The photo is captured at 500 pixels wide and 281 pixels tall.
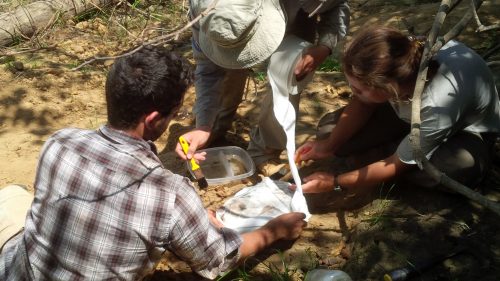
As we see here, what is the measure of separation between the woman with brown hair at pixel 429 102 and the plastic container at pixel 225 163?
25.7 inches

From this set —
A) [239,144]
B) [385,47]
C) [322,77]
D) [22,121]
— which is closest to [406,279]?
[385,47]

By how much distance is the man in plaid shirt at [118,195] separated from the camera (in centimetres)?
185

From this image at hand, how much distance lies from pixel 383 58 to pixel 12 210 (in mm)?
1819

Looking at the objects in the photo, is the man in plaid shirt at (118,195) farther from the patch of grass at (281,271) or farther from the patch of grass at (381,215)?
the patch of grass at (381,215)

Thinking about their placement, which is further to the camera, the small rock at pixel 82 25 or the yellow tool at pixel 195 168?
the small rock at pixel 82 25

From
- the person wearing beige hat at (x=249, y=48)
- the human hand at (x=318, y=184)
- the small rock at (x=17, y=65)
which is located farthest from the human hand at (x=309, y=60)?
the small rock at (x=17, y=65)

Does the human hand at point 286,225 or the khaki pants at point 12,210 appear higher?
the khaki pants at point 12,210

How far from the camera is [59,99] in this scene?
4.18m

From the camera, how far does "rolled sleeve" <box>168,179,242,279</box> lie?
6.36ft

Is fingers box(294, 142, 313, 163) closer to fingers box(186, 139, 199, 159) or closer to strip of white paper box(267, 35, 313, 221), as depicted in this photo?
strip of white paper box(267, 35, 313, 221)

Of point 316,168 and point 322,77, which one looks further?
point 322,77

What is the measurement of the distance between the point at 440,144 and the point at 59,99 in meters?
2.81

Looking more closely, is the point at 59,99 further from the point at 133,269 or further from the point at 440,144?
the point at 440,144

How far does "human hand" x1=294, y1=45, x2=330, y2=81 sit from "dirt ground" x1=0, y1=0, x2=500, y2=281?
0.58 m
